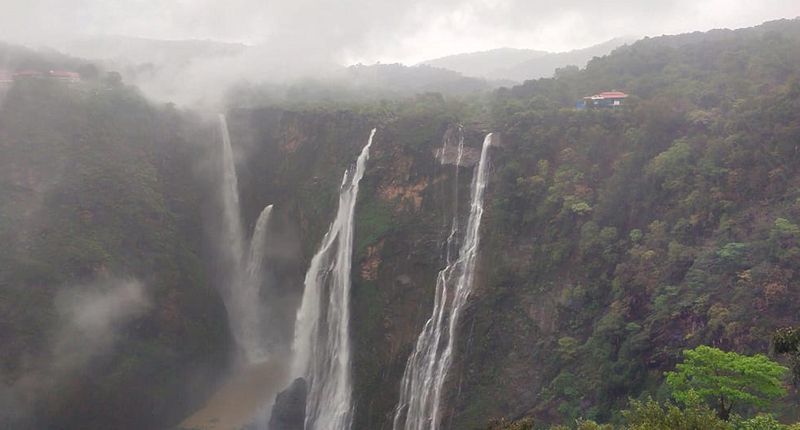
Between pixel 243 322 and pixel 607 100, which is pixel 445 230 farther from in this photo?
pixel 243 322

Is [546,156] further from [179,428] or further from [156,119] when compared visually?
[156,119]

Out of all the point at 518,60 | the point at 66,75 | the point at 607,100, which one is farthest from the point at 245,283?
the point at 518,60

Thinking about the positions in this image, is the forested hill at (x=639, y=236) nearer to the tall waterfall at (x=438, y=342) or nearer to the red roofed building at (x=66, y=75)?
the tall waterfall at (x=438, y=342)

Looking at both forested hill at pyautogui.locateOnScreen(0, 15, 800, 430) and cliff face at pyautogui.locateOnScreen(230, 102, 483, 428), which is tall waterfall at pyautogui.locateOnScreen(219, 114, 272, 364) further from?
cliff face at pyautogui.locateOnScreen(230, 102, 483, 428)

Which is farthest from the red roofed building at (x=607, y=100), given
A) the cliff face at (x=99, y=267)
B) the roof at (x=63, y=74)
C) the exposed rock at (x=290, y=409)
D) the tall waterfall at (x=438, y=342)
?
the roof at (x=63, y=74)

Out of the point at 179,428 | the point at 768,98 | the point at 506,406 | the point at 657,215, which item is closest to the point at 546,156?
the point at 657,215

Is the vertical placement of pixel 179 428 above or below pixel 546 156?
below
